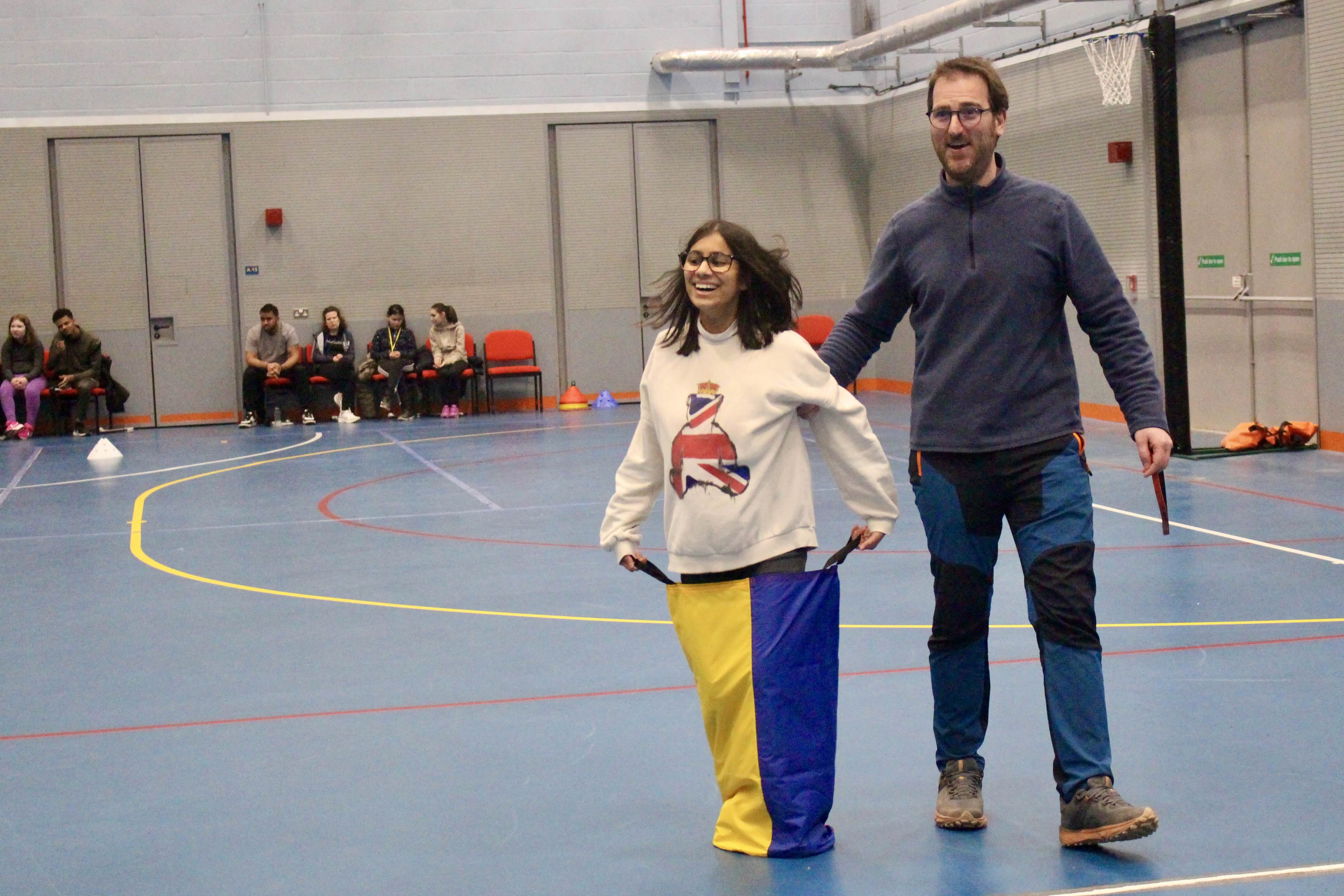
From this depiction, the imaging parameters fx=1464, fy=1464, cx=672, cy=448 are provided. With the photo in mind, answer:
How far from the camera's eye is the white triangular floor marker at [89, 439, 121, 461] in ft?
46.0

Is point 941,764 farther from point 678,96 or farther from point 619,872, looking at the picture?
point 678,96

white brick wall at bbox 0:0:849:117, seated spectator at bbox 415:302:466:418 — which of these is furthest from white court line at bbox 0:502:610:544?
white brick wall at bbox 0:0:849:117

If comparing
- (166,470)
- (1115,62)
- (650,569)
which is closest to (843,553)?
(650,569)

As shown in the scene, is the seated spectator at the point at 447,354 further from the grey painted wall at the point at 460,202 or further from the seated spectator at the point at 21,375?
the seated spectator at the point at 21,375

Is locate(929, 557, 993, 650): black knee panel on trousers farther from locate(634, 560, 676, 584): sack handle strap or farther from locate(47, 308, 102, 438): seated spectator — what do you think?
locate(47, 308, 102, 438): seated spectator

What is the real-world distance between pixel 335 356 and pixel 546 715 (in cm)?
1353

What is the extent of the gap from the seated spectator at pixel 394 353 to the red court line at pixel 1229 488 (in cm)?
930

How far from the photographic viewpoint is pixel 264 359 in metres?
17.6

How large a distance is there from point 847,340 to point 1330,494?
6.44 metres

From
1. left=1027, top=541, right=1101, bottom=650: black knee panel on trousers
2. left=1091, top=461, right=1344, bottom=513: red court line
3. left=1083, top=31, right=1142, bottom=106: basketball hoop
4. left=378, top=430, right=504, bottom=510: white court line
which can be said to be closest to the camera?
left=1027, top=541, right=1101, bottom=650: black knee panel on trousers

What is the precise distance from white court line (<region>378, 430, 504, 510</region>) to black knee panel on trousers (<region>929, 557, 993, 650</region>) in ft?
21.2

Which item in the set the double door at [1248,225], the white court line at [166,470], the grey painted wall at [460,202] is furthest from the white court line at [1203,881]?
the grey painted wall at [460,202]

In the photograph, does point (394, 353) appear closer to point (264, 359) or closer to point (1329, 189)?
point (264, 359)

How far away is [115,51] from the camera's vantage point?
17.5m
